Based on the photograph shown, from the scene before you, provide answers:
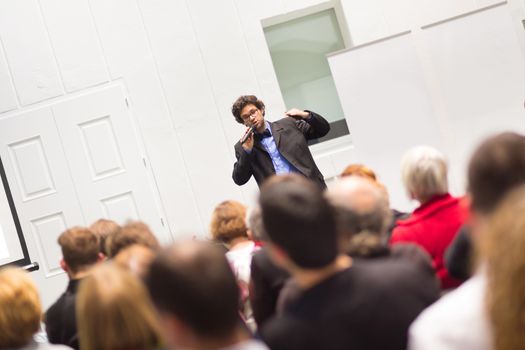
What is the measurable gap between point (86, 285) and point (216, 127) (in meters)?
4.34

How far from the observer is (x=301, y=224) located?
1.53 metres

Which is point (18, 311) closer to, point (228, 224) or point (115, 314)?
point (115, 314)

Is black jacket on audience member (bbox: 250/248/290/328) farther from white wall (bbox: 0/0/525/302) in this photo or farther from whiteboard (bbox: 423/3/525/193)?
white wall (bbox: 0/0/525/302)

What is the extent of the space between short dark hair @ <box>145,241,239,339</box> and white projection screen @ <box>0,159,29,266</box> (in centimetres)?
438

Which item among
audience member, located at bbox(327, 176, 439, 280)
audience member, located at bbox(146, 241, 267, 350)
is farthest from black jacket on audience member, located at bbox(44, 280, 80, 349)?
audience member, located at bbox(146, 241, 267, 350)

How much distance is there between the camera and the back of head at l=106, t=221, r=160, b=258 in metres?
2.51

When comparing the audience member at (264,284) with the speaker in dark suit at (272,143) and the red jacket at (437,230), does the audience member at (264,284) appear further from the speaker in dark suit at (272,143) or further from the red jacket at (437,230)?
the speaker in dark suit at (272,143)

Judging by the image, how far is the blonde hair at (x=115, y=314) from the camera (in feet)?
4.87

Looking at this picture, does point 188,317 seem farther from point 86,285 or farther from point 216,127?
point 216,127

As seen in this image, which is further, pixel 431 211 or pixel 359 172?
pixel 359 172

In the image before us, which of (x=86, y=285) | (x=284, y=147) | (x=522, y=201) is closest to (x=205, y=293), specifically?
(x=86, y=285)

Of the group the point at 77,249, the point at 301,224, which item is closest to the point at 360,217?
the point at 301,224

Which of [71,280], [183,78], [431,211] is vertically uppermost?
[183,78]

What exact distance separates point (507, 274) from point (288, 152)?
3613mm
